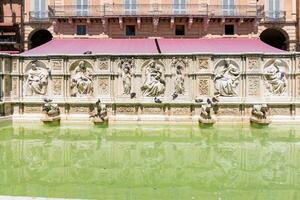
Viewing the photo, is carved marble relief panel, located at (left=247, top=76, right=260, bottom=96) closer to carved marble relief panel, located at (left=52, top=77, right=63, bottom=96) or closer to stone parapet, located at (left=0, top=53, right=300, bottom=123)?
stone parapet, located at (left=0, top=53, right=300, bottom=123)

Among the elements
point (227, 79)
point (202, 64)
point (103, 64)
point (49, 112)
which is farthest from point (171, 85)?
point (49, 112)

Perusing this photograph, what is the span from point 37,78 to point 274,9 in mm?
25945

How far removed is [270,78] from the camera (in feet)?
44.7

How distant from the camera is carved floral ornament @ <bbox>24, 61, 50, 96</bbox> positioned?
46.3 feet

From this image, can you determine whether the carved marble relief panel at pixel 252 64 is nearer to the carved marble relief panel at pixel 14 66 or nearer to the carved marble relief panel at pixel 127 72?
the carved marble relief panel at pixel 127 72

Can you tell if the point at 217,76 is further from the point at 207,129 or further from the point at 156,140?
the point at 156,140

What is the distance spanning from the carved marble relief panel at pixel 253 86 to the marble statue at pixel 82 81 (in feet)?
17.9

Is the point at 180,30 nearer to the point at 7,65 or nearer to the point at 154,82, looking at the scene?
the point at 154,82

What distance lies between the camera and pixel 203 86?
13594mm

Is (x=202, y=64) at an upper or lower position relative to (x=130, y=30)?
lower

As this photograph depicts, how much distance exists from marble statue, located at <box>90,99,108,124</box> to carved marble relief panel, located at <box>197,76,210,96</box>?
3.27 m

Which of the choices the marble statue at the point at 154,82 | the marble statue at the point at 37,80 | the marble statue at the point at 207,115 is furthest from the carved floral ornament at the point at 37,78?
the marble statue at the point at 207,115

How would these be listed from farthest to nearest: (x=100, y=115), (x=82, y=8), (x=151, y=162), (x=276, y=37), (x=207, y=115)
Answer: (x=276, y=37), (x=82, y=8), (x=100, y=115), (x=207, y=115), (x=151, y=162)

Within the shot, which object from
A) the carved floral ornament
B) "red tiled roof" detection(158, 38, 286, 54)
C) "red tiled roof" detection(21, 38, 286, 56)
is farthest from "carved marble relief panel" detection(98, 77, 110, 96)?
"red tiled roof" detection(158, 38, 286, 54)
